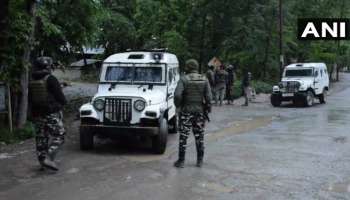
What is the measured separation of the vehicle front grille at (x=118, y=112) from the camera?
1161 centimetres

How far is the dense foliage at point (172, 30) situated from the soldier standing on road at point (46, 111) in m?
3.68

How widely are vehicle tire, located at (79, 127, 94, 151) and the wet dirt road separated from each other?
0.24 meters

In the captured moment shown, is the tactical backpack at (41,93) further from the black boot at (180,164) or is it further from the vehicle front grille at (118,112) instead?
the black boot at (180,164)

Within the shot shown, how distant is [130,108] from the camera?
11633 mm

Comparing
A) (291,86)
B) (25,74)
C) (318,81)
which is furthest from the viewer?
(318,81)

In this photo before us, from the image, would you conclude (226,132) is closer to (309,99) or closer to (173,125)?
(173,125)

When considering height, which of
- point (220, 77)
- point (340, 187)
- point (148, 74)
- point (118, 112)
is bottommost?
point (340, 187)

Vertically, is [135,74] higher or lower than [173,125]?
higher

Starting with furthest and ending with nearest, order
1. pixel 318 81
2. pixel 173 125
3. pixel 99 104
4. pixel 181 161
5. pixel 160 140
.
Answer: pixel 318 81 < pixel 173 125 < pixel 99 104 < pixel 160 140 < pixel 181 161

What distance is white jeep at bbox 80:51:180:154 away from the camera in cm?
1155

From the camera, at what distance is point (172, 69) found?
46.8 feet

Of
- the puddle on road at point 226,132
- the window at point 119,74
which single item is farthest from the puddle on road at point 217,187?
the window at point 119,74

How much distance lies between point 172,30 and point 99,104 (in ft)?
78.5

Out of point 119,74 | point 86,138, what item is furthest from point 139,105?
point 119,74
